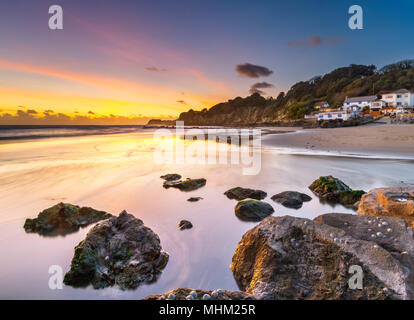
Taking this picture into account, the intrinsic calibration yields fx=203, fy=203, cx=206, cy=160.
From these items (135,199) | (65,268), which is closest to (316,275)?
(65,268)

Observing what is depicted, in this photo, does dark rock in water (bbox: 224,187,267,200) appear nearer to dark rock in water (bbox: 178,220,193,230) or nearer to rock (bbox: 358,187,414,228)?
dark rock in water (bbox: 178,220,193,230)

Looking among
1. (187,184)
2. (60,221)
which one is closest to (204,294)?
(60,221)

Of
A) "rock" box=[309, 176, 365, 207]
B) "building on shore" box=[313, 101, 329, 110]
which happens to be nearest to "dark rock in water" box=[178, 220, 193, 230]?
"rock" box=[309, 176, 365, 207]

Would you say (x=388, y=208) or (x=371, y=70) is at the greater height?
(x=371, y=70)

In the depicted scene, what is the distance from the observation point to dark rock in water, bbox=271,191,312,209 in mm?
6406

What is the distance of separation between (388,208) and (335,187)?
120 inches

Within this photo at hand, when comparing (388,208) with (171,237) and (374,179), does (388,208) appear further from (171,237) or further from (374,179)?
(374,179)

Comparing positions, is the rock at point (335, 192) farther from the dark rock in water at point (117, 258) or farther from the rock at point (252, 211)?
the dark rock in water at point (117, 258)

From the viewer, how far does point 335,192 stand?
679 cm

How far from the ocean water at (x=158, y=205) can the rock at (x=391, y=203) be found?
149 centimetres

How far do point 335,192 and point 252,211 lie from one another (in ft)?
10.5

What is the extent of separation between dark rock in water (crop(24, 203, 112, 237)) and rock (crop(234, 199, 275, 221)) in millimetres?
4000

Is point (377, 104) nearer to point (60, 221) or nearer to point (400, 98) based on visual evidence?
point (400, 98)

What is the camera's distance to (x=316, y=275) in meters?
2.71
